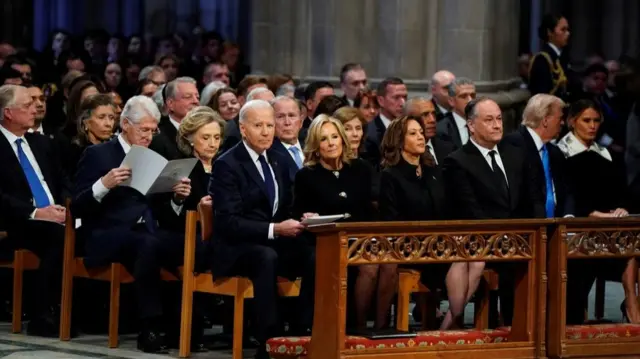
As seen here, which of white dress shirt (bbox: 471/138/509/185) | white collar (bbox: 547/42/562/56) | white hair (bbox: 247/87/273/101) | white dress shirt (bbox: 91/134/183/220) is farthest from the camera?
white collar (bbox: 547/42/562/56)

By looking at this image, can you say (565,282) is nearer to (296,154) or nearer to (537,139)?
(537,139)

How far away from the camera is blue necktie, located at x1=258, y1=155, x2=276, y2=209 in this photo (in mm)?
11109

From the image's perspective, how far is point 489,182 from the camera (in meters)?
11.2

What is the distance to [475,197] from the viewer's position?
441 inches

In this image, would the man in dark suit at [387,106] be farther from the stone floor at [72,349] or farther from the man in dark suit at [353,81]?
the stone floor at [72,349]

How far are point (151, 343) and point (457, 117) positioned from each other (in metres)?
3.72

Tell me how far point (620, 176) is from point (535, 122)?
2.23 feet

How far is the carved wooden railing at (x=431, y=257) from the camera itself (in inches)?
380

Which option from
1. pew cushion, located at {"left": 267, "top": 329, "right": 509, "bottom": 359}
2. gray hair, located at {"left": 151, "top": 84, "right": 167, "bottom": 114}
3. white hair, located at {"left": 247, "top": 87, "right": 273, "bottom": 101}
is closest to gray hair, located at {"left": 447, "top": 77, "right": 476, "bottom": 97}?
white hair, located at {"left": 247, "top": 87, "right": 273, "bottom": 101}

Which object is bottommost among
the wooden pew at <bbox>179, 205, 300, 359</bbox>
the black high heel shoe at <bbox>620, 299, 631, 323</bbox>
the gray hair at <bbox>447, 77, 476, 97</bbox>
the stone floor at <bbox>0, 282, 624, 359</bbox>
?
the stone floor at <bbox>0, 282, 624, 359</bbox>

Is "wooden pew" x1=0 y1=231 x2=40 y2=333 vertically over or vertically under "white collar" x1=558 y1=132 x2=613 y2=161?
under

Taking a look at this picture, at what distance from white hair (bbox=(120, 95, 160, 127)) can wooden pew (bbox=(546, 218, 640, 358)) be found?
2.74m

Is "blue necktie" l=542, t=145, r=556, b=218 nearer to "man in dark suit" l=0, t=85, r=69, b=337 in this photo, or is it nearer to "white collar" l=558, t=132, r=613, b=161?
"white collar" l=558, t=132, r=613, b=161

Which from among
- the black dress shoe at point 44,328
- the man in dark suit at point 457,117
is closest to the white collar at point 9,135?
the black dress shoe at point 44,328
